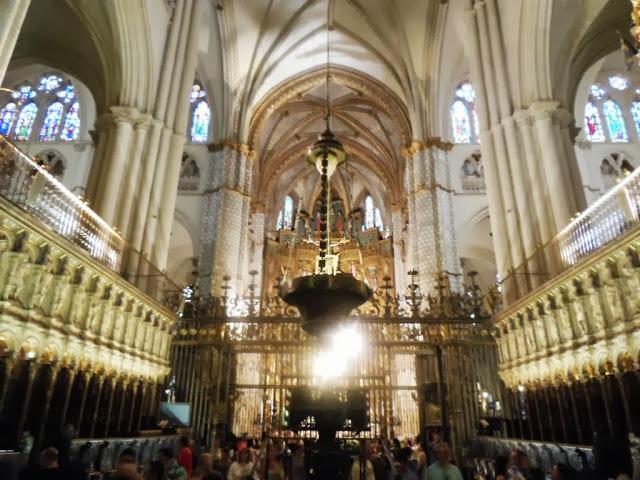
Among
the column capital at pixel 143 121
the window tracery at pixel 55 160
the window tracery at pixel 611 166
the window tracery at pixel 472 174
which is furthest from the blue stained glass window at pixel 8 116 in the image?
the window tracery at pixel 611 166

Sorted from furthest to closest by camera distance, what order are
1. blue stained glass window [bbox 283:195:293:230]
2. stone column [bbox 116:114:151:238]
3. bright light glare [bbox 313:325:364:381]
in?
1. blue stained glass window [bbox 283:195:293:230]
2. stone column [bbox 116:114:151:238]
3. bright light glare [bbox 313:325:364:381]

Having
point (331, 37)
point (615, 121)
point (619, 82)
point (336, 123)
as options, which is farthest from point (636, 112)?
point (336, 123)

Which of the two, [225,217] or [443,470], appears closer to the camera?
[443,470]

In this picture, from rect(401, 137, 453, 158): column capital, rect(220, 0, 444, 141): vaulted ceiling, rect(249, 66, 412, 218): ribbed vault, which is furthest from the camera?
rect(249, 66, 412, 218): ribbed vault

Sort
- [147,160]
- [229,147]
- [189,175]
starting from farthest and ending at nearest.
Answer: [189,175], [229,147], [147,160]

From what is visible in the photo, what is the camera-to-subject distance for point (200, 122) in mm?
23906

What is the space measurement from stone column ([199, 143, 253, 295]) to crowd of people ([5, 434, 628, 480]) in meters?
10.9

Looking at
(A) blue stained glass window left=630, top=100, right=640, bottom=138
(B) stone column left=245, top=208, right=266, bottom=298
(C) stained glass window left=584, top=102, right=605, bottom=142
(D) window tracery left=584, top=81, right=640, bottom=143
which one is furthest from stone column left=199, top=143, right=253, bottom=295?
(A) blue stained glass window left=630, top=100, right=640, bottom=138

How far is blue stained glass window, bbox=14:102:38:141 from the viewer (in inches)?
849

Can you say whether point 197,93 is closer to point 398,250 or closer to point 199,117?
point 199,117

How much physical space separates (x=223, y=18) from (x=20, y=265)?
18.7 m

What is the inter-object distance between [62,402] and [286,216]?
30.8 meters

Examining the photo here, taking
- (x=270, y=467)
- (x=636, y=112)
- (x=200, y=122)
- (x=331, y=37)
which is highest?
(x=331, y=37)

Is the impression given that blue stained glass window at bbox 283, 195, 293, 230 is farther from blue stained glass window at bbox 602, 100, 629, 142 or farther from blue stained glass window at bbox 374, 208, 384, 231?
blue stained glass window at bbox 602, 100, 629, 142
